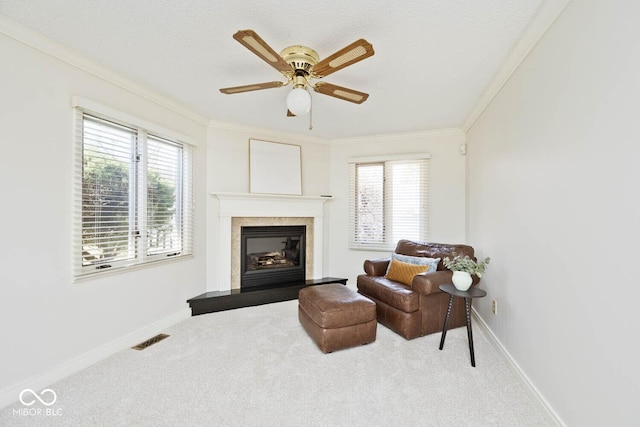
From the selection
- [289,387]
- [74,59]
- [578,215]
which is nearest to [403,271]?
[289,387]

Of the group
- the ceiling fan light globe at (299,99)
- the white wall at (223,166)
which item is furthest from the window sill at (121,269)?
the ceiling fan light globe at (299,99)

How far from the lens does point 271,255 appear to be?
4.13m

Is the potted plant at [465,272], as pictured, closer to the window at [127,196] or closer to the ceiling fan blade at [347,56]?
the ceiling fan blade at [347,56]

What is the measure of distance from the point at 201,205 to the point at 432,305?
2.94 meters

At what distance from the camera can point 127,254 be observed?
258cm

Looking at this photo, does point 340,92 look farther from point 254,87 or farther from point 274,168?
point 274,168

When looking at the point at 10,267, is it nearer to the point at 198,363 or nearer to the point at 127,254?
the point at 127,254

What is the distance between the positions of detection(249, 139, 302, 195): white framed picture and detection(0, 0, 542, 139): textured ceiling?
103 cm

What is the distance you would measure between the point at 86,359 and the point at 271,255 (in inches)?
91.6

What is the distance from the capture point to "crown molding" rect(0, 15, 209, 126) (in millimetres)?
1783

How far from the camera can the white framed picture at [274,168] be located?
3.85m

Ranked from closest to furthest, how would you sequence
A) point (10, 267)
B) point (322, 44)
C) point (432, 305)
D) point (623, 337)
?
point (623, 337)
point (10, 267)
point (322, 44)
point (432, 305)

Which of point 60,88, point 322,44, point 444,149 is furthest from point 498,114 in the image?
point 60,88

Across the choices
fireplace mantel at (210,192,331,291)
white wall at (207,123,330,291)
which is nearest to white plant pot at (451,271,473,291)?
fireplace mantel at (210,192,331,291)
